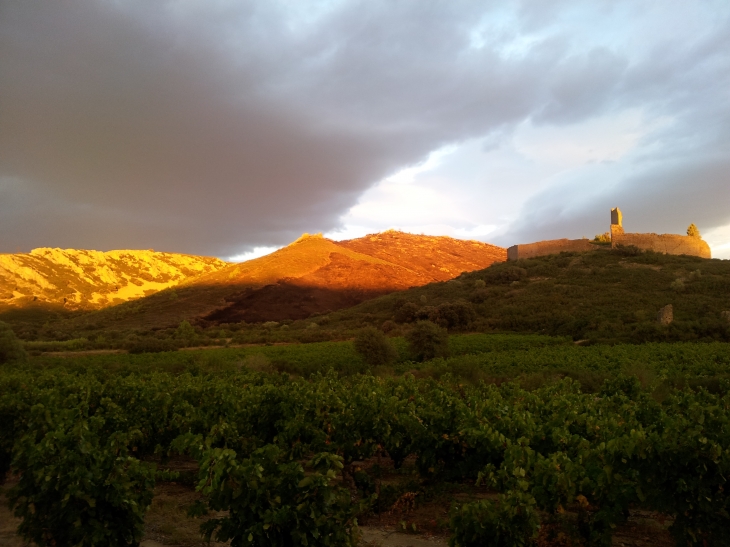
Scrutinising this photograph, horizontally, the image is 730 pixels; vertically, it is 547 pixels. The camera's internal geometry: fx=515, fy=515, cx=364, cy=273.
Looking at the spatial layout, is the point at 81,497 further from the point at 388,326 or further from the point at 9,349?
the point at 388,326

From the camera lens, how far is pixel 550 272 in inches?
2203

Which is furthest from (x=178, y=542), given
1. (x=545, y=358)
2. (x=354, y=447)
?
(x=545, y=358)

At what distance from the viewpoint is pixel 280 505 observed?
5.74 meters

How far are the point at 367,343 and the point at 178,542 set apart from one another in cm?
2256

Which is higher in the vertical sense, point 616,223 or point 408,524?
point 616,223

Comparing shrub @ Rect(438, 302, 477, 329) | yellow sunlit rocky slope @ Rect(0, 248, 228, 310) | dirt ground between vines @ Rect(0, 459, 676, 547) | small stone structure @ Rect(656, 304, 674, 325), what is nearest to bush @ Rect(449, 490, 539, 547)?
dirt ground between vines @ Rect(0, 459, 676, 547)

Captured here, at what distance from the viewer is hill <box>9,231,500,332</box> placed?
210 feet

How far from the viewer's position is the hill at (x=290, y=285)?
63.9m

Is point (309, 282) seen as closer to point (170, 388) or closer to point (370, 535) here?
point (170, 388)

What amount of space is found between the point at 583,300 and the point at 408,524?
4033 centimetres

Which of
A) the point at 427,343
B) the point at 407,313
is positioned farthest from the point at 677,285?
the point at 427,343

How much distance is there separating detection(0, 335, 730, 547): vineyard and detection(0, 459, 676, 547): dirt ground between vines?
87mm

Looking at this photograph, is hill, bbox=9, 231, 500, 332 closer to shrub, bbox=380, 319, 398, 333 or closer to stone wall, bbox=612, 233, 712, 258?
shrub, bbox=380, 319, 398, 333

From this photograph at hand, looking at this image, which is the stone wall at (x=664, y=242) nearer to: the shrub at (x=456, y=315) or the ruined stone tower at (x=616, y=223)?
the ruined stone tower at (x=616, y=223)
